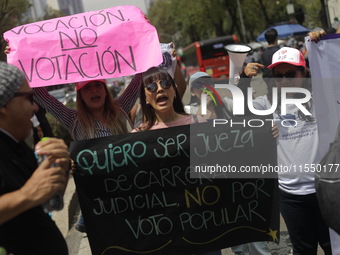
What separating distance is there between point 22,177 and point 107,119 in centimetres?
202

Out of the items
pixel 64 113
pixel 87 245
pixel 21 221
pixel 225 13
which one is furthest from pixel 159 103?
pixel 225 13

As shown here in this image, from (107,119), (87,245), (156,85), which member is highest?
(156,85)

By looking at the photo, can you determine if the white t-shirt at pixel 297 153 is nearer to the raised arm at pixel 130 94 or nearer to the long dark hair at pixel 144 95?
the long dark hair at pixel 144 95

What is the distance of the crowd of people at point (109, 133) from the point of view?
2.55 metres

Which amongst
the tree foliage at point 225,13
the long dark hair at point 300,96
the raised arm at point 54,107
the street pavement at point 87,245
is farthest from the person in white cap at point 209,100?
the tree foliage at point 225,13

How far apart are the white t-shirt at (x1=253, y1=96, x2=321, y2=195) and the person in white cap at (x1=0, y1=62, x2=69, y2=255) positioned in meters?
1.95

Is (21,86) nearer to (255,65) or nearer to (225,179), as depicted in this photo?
(225,179)

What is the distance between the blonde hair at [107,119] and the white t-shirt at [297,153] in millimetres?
1158

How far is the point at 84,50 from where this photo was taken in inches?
182

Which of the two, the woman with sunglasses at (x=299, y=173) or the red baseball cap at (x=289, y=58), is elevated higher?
the red baseball cap at (x=289, y=58)

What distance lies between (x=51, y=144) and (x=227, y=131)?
177 cm

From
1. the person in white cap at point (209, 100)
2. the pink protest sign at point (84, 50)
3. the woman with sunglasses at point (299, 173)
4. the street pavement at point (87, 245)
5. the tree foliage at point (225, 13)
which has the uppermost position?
the pink protest sign at point (84, 50)

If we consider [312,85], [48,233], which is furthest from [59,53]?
[48,233]

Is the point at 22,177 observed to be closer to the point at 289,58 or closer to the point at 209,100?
the point at 289,58
